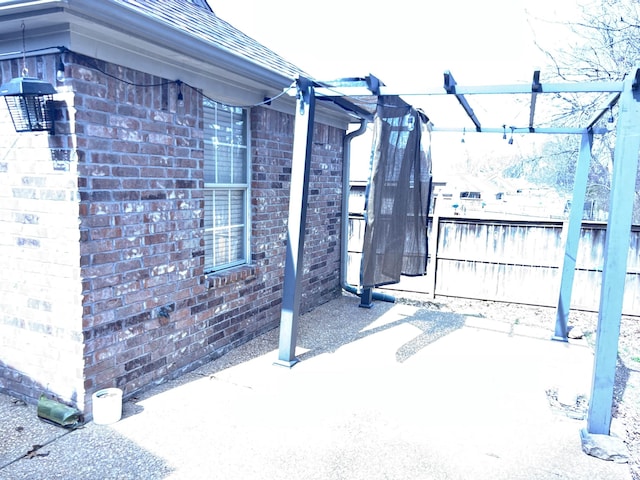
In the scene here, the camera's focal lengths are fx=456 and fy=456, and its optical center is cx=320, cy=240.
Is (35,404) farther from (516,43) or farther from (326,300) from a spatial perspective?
(516,43)

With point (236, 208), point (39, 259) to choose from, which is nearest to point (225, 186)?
point (236, 208)

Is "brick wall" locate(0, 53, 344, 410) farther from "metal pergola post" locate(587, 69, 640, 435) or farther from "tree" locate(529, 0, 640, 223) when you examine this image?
"tree" locate(529, 0, 640, 223)

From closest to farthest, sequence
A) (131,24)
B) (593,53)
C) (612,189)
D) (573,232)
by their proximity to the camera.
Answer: (131,24), (612,189), (573,232), (593,53)

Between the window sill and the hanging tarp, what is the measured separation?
1202 mm

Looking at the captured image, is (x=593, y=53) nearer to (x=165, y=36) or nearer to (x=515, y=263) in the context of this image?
(x=515, y=263)

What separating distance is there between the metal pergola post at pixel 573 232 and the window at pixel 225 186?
12.4 ft

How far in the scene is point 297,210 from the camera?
4172mm

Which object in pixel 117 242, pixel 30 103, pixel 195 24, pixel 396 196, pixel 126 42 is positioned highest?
pixel 195 24

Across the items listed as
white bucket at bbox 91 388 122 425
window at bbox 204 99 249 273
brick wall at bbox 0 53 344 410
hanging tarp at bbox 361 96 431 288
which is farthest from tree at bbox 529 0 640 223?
white bucket at bbox 91 388 122 425

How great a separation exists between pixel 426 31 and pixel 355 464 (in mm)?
13636

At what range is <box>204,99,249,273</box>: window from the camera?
14.3ft

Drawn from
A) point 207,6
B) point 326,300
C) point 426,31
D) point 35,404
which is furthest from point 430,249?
point 426,31

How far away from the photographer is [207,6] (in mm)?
6863

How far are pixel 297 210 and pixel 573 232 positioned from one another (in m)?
3.44
